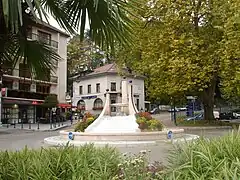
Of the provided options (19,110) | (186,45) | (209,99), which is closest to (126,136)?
(186,45)

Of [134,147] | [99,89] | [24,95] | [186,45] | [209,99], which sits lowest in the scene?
[134,147]

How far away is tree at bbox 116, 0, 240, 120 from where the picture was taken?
2308 cm

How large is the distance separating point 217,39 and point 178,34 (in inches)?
109

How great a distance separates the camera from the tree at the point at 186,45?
23.1 metres

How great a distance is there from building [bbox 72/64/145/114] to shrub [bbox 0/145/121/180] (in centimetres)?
4615

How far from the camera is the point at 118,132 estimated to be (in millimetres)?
17297

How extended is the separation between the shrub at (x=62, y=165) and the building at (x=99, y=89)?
151 ft

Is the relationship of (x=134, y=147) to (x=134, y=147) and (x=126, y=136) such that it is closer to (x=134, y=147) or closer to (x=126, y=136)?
(x=134, y=147)

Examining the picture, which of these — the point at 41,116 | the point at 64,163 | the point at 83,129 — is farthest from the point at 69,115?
the point at 64,163

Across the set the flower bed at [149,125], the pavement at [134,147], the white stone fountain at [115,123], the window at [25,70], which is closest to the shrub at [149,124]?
the flower bed at [149,125]

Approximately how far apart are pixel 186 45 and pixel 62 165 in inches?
787

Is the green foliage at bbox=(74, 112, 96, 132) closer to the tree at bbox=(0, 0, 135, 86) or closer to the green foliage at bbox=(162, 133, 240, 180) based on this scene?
the green foliage at bbox=(162, 133, 240, 180)

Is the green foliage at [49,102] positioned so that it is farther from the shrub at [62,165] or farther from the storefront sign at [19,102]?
the shrub at [62,165]

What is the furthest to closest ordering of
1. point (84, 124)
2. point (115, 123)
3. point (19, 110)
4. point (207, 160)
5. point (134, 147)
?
1. point (19, 110)
2. point (115, 123)
3. point (84, 124)
4. point (134, 147)
5. point (207, 160)
